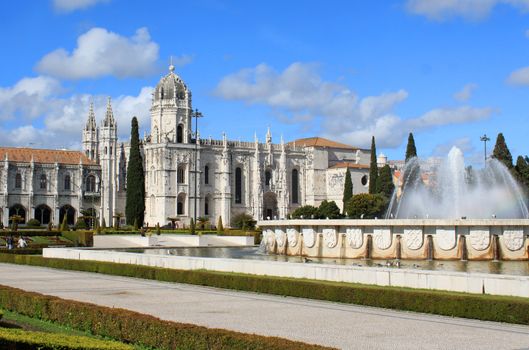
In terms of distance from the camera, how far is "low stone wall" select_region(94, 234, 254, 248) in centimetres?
4966

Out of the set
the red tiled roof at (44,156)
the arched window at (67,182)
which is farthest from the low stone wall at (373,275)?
the red tiled roof at (44,156)

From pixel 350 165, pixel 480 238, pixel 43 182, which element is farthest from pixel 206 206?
pixel 480 238

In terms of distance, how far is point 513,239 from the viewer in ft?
82.2

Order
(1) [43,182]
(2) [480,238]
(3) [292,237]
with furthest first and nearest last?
(1) [43,182] < (3) [292,237] < (2) [480,238]

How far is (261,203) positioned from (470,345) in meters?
74.5

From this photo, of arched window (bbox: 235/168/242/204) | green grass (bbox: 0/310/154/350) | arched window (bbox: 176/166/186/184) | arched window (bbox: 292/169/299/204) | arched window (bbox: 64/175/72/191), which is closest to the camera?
green grass (bbox: 0/310/154/350)

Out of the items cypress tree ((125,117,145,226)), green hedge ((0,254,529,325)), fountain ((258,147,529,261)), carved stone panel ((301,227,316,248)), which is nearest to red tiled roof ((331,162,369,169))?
cypress tree ((125,117,145,226))

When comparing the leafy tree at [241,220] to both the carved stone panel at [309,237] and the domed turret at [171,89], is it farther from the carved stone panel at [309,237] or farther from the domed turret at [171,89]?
the carved stone panel at [309,237]

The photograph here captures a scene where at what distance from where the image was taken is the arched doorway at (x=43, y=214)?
8222cm

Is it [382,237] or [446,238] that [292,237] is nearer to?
[382,237]

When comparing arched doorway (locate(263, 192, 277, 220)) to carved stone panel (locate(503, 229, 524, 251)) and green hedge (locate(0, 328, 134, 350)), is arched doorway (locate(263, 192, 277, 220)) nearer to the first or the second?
carved stone panel (locate(503, 229, 524, 251))

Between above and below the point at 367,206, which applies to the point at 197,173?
above

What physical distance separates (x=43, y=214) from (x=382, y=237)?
62513 millimetres

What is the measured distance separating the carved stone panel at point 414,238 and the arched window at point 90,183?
211 feet
